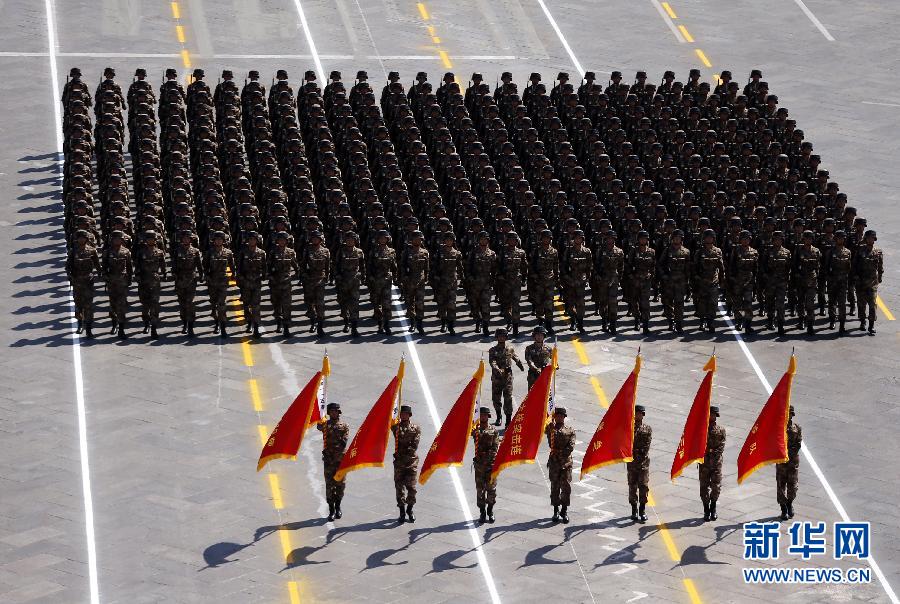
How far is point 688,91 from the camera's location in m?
64.7

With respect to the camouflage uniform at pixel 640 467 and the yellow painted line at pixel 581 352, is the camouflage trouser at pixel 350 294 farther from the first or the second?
the camouflage uniform at pixel 640 467

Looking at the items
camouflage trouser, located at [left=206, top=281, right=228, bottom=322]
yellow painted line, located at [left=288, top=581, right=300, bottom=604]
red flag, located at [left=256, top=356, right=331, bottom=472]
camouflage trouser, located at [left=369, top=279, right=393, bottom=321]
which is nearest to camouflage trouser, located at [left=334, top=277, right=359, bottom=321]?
camouflage trouser, located at [left=369, top=279, right=393, bottom=321]

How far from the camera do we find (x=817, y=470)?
47000 mm

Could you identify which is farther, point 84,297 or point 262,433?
point 84,297

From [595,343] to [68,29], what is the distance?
27.8 metres

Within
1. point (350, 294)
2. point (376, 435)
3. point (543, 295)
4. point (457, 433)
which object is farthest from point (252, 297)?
point (457, 433)

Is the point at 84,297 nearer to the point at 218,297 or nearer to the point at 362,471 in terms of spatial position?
the point at 218,297

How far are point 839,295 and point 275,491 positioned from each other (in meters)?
15.0

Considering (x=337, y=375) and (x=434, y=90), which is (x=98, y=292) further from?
(x=434, y=90)

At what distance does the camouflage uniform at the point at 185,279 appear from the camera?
5306 centimetres

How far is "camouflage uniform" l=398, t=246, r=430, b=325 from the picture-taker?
175 ft

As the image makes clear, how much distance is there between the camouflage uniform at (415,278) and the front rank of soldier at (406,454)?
9524 millimetres

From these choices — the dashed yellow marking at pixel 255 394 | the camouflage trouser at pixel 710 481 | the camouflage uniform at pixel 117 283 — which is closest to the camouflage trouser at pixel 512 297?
the dashed yellow marking at pixel 255 394

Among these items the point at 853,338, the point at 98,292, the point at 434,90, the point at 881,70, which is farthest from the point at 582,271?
the point at 881,70
